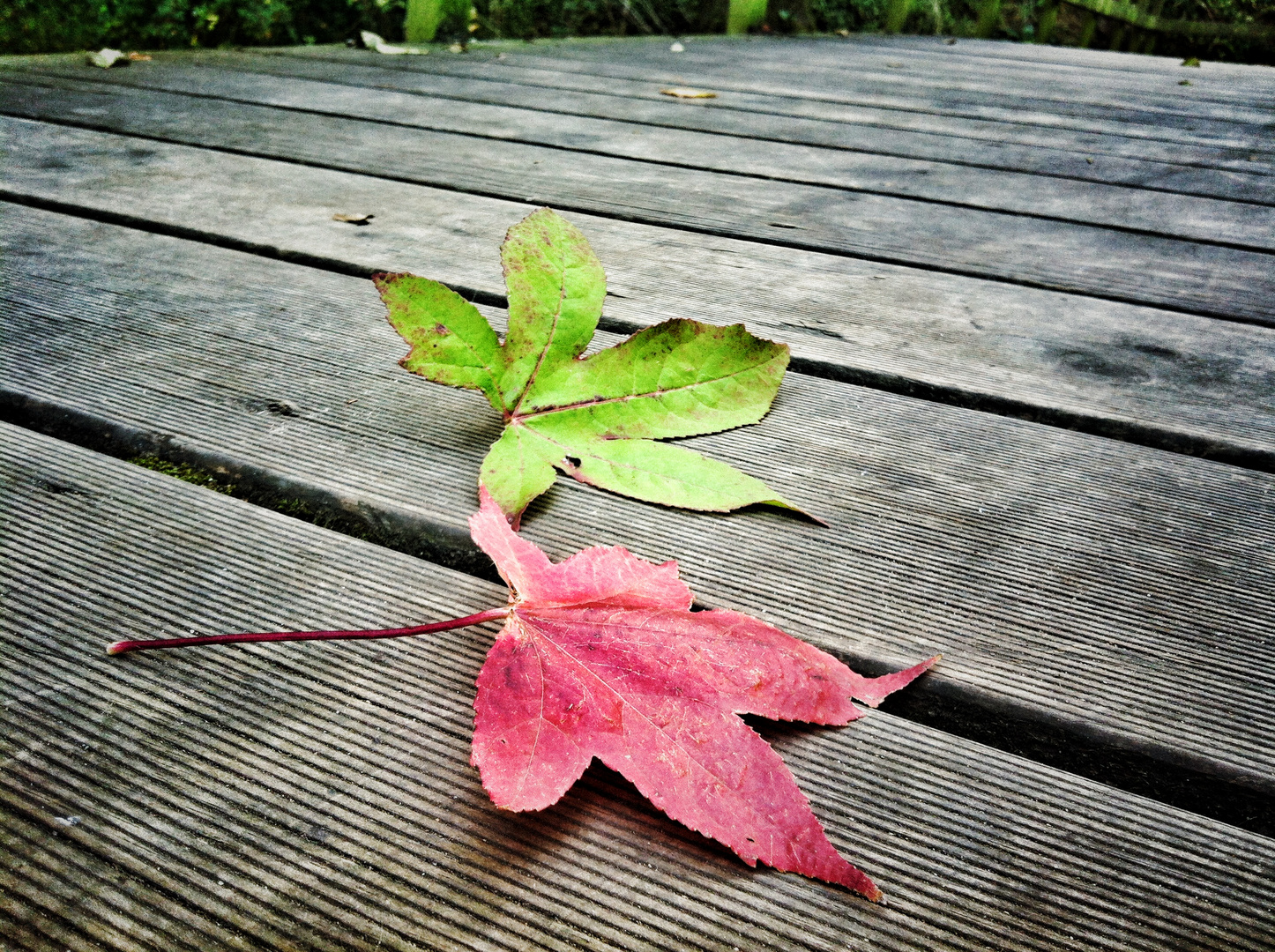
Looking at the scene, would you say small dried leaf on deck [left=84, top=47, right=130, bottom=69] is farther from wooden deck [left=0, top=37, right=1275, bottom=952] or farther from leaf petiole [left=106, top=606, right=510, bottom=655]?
leaf petiole [left=106, top=606, right=510, bottom=655]

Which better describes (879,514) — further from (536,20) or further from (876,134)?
(536,20)

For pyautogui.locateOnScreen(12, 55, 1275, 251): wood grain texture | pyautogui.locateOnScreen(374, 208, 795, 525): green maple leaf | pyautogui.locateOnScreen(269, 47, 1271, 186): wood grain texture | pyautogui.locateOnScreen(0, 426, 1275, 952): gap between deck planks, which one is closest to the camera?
pyautogui.locateOnScreen(0, 426, 1275, 952): gap between deck planks

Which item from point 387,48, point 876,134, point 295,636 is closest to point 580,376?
point 295,636

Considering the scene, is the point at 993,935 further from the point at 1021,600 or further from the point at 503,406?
the point at 503,406

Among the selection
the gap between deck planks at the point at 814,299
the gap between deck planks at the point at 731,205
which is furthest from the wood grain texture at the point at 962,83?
the gap between deck planks at the point at 814,299

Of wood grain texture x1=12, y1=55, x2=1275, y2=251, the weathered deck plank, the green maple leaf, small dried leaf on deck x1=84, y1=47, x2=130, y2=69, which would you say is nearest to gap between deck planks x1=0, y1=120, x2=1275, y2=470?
the green maple leaf

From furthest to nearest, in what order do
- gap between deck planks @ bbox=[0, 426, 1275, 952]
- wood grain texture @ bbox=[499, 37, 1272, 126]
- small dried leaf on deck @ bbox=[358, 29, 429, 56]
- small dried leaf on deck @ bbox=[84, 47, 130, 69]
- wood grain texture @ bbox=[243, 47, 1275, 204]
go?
small dried leaf on deck @ bbox=[358, 29, 429, 56], wood grain texture @ bbox=[499, 37, 1272, 126], small dried leaf on deck @ bbox=[84, 47, 130, 69], wood grain texture @ bbox=[243, 47, 1275, 204], gap between deck planks @ bbox=[0, 426, 1275, 952]
